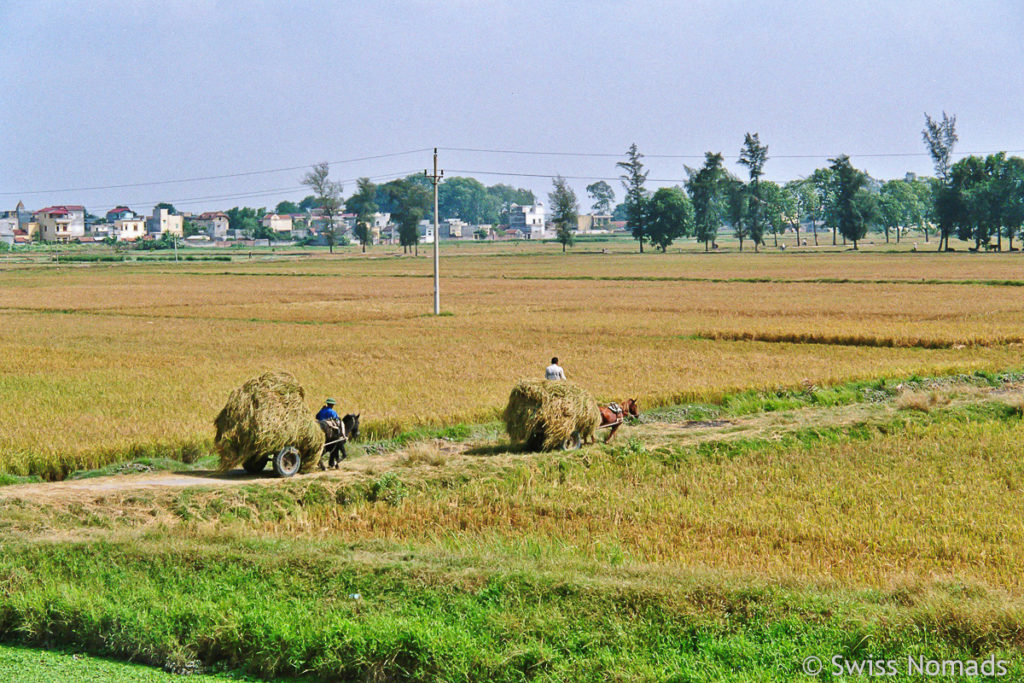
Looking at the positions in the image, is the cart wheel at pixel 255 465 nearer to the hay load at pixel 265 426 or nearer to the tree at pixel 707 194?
the hay load at pixel 265 426

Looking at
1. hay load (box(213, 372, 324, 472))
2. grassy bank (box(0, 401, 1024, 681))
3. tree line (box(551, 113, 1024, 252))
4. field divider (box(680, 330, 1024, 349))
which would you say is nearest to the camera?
grassy bank (box(0, 401, 1024, 681))

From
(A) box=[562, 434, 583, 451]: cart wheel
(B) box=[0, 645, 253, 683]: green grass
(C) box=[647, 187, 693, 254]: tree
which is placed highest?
(C) box=[647, 187, 693, 254]: tree

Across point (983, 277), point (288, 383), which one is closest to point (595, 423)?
point (288, 383)

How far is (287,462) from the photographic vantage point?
1542 centimetres

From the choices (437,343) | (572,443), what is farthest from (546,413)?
(437,343)

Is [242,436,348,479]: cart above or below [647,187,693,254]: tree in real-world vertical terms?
below

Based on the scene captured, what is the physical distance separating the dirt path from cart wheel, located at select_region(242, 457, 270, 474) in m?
0.11

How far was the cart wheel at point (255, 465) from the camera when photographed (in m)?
15.4

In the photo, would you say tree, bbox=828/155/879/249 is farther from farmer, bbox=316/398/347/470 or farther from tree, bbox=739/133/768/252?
farmer, bbox=316/398/347/470

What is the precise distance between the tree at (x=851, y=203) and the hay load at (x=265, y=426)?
124 metres

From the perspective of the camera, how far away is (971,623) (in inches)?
313

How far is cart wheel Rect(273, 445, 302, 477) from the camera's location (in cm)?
1526

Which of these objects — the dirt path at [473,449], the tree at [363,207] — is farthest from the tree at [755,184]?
the dirt path at [473,449]

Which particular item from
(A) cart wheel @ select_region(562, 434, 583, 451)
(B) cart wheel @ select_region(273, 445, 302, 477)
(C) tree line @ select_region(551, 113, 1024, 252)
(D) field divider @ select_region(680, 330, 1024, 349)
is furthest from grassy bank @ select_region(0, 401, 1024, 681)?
(C) tree line @ select_region(551, 113, 1024, 252)
